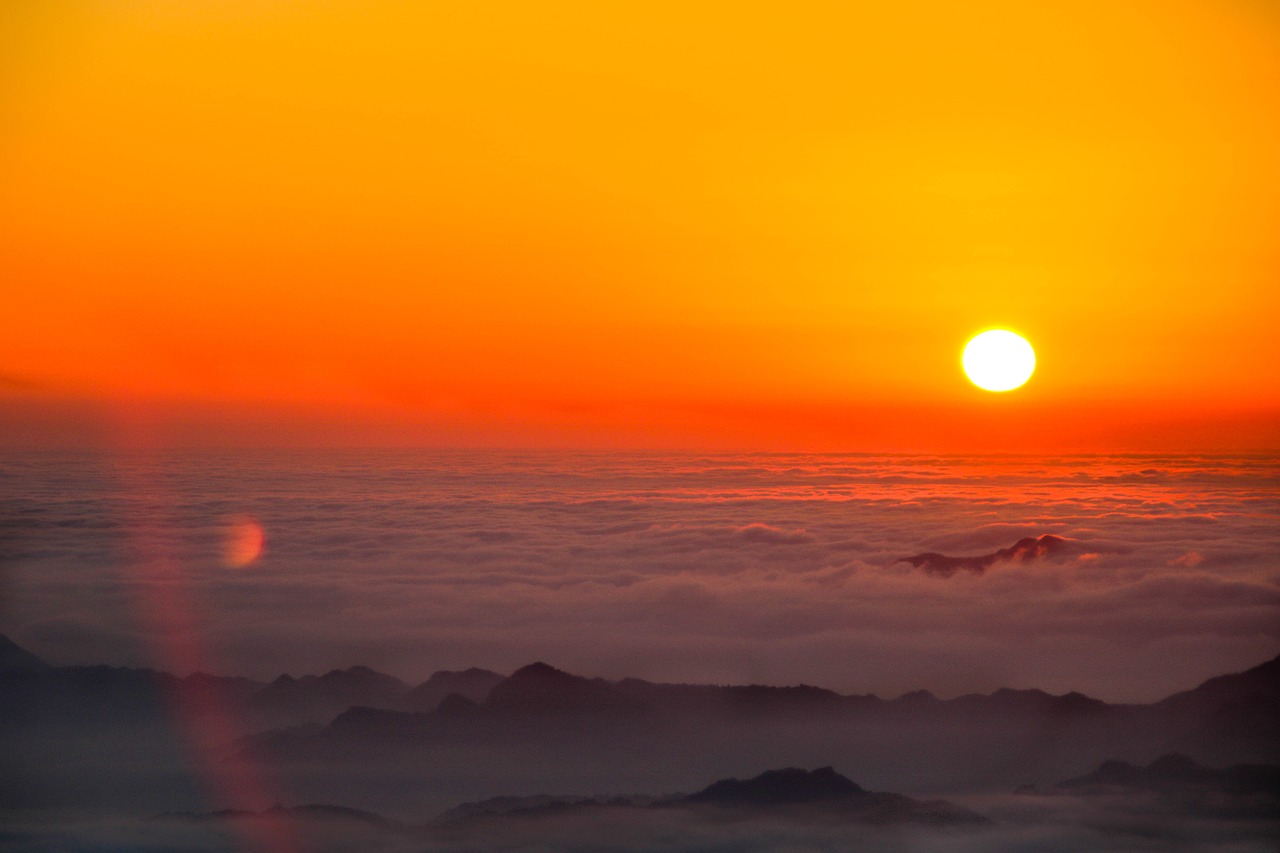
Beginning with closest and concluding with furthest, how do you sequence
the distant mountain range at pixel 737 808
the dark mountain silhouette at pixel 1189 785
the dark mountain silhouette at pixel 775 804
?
Answer: 1. the dark mountain silhouette at pixel 1189 785
2. the distant mountain range at pixel 737 808
3. the dark mountain silhouette at pixel 775 804

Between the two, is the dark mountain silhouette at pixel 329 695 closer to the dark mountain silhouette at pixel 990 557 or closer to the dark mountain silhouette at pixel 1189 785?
the dark mountain silhouette at pixel 990 557

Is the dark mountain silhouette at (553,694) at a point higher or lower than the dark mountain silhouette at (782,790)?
higher

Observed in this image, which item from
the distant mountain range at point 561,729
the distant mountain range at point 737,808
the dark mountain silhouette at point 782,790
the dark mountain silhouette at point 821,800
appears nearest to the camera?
the dark mountain silhouette at point 821,800

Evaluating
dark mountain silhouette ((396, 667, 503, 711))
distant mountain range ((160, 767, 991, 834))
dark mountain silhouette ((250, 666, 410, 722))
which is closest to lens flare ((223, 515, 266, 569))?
dark mountain silhouette ((250, 666, 410, 722))

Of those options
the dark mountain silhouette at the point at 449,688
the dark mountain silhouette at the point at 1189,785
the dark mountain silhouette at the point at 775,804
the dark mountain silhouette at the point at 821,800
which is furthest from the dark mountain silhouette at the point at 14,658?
the dark mountain silhouette at the point at 1189,785

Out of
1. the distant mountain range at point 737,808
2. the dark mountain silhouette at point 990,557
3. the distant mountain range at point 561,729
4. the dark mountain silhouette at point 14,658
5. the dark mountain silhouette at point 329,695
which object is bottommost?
the distant mountain range at point 737,808

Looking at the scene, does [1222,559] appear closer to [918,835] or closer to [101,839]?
[918,835]
